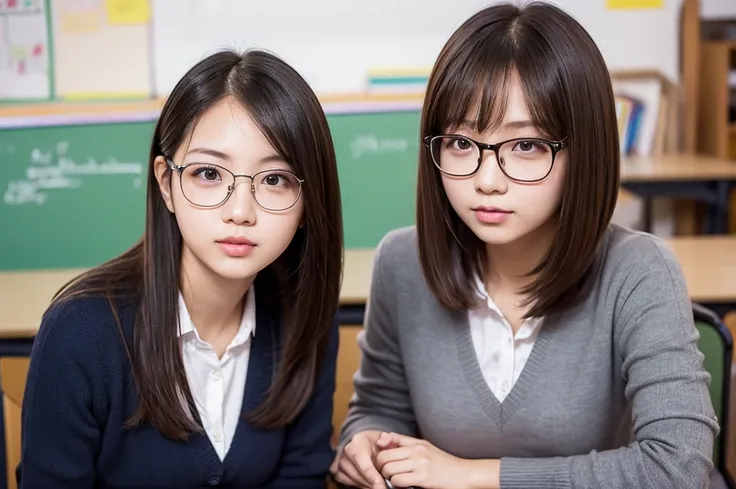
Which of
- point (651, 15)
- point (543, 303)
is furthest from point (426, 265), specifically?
point (651, 15)

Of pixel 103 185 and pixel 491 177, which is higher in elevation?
pixel 491 177

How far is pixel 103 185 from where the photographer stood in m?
2.98

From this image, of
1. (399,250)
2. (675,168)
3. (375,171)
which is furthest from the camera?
(675,168)

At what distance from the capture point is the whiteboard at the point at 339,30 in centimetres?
454

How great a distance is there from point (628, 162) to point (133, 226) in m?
2.62

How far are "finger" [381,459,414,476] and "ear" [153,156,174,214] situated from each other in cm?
48

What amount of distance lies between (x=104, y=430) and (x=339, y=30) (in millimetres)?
3599

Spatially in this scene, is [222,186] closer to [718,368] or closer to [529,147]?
[529,147]

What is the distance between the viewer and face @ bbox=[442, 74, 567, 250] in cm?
124

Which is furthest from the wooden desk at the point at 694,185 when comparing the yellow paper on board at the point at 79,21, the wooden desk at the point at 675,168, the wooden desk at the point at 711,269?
the yellow paper on board at the point at 79,21

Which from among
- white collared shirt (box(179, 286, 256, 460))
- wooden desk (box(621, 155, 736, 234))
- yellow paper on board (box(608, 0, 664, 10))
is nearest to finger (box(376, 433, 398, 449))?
white collared shirt (box(179, 286, 256, 460))

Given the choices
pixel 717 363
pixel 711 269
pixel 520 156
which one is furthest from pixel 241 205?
pixel 711 269

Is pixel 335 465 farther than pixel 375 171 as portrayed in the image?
No

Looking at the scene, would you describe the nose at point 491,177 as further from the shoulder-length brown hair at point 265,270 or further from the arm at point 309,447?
the arm at point 309,447
